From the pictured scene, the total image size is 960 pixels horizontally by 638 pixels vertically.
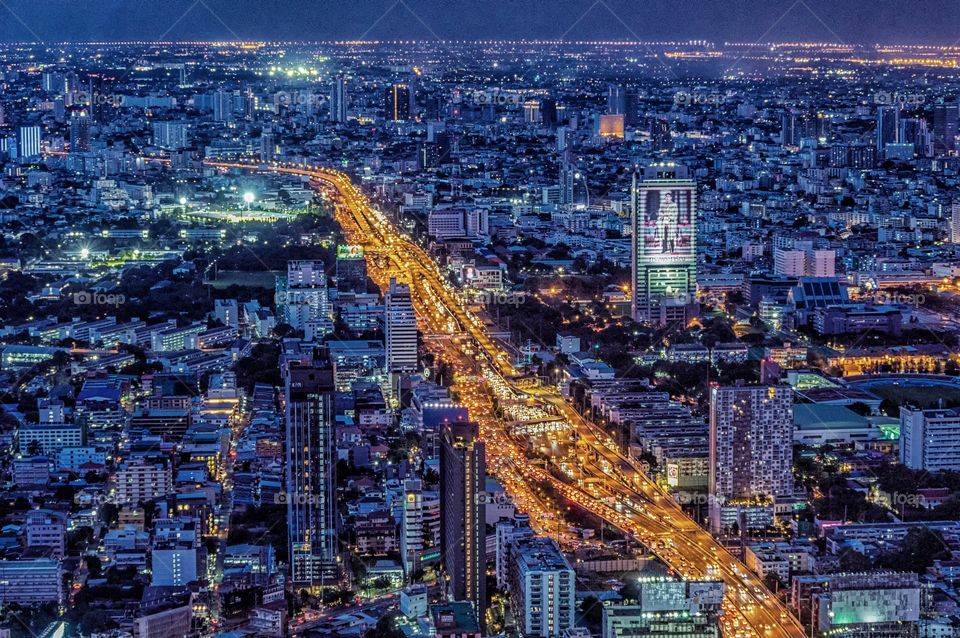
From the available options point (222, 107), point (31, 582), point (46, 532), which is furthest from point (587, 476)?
point (222, 107)

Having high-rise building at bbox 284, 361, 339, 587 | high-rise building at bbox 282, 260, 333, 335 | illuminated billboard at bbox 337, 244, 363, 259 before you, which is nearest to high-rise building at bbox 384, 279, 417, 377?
high-rise building at bbox 282, 260, 333, 335

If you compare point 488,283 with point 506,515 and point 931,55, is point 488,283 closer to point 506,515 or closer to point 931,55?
point 506,515

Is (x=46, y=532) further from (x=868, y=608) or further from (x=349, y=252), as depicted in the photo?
(x=349, y=252)

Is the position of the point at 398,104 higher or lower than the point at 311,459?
higher

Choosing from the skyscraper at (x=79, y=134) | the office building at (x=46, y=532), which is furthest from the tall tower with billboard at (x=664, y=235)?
the skyscraper at (x=79, y=134)

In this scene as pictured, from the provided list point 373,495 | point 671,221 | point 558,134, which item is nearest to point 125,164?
point 558,134

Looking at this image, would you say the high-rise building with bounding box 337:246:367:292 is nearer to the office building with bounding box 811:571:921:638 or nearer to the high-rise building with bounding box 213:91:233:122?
the office building with bounding box 811:571:921:638
